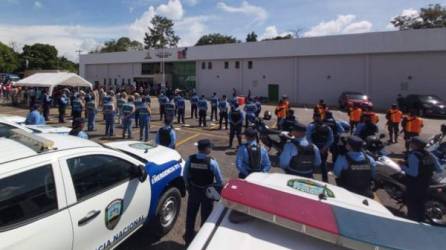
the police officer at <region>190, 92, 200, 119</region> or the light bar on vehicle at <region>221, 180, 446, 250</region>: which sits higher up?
the police officer at <region>190, 92, 200, 119</region>

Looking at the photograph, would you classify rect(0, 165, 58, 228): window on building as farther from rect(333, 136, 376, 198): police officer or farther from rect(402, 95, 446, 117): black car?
rect(402, 95, 446, 117): black car

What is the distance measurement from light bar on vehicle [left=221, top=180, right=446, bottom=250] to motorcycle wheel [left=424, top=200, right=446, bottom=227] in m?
3.74

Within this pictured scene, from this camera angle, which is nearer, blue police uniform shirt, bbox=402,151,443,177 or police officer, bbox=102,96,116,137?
blue police uniform shirt, bbox=402,151,443,177

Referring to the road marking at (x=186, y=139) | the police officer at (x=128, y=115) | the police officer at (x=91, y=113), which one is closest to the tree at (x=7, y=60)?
the police officer at (x=91, y=113)

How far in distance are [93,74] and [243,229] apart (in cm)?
6057

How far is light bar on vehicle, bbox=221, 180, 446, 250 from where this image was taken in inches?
100.0

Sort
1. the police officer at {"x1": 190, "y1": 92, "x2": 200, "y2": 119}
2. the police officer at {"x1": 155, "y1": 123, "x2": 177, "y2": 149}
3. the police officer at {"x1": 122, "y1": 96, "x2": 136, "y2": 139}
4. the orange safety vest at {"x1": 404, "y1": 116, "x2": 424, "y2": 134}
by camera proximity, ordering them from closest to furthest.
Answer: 1. the police officer at {"x1": 155, "y1": 123, "x2": 177, "y2": 149}
2. the orange safety vest at {"x1": 404, "y1": 116, "x2": 424, "y2": 134}
3. the police officer at {"x1": 122, "y1": 96, "x2": 136, "y2": 139}
4. the police officer at {"x1": 190, "y1": 92, "x2": 200, "y2": 119}

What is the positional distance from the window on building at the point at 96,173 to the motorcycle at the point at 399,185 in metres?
4.89

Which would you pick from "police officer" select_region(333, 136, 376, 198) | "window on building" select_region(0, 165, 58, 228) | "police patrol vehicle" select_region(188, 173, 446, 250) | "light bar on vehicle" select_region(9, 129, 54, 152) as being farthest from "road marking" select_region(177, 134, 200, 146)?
"police patrol vehicle" select_region(188, 173, 446, 250)

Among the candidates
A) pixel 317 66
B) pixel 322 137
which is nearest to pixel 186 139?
pixel 322 137

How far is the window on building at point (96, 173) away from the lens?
368cm

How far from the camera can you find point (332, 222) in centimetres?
273

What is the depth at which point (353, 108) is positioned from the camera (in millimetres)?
15133

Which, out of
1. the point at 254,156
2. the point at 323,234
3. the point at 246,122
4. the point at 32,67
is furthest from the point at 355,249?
the point at 32,67
